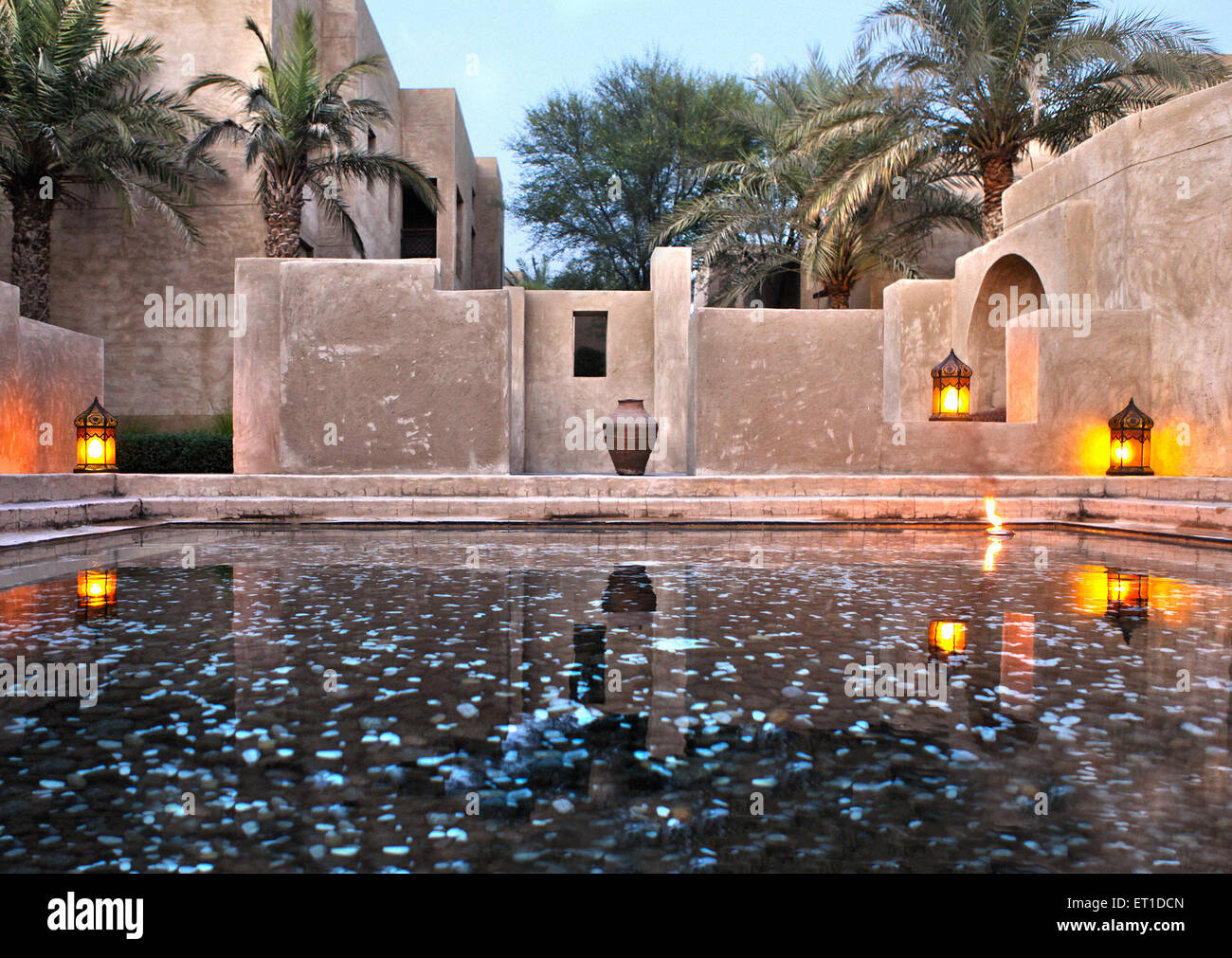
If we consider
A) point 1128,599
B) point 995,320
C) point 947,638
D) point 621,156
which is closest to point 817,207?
point 995,320

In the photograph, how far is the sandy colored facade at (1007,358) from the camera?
10609mm

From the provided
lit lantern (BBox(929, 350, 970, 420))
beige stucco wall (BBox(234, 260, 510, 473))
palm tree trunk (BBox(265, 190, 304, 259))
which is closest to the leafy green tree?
palm tree trunk (BBox(265, 190, 304, 259))

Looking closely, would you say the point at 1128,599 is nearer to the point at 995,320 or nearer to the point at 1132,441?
the point at 1132,441

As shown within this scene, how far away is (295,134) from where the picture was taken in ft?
50.0

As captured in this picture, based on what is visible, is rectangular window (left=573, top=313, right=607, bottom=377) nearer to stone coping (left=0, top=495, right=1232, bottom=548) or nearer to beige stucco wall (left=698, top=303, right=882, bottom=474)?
beige stucco wall (left=698, top=303, right=882, bottom=474)

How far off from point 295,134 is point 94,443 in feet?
25.0

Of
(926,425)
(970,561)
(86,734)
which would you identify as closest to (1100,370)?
(926,425)

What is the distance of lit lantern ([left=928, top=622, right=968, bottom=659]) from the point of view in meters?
3.59

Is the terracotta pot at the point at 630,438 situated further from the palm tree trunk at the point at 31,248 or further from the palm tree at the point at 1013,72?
the palm tree trunk at the point at 31,248

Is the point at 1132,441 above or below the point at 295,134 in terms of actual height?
below

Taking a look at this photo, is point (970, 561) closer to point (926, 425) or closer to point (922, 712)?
point (922, 712)

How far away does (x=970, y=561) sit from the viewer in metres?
6.46
